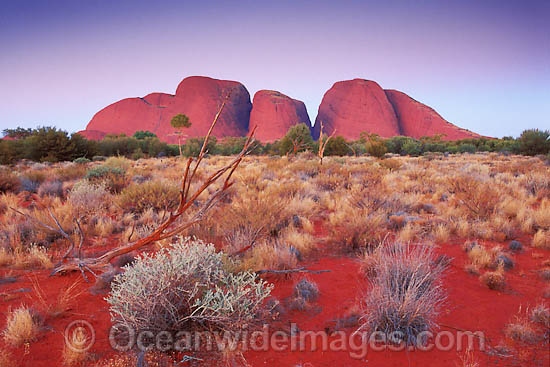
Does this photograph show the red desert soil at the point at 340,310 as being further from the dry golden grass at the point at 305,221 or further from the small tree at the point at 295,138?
the small tree at the point at 295,138

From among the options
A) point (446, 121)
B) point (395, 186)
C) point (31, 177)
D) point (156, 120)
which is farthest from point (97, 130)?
point (446, 121)

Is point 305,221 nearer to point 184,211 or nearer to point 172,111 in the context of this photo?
point 184,211

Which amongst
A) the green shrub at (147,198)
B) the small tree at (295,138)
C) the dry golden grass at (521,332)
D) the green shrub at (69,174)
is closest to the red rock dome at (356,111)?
the small tree at (295,138)

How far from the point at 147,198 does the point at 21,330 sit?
15.8 ft

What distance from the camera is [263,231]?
16.4 feet

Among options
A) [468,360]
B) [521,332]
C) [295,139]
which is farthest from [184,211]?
[295,139]

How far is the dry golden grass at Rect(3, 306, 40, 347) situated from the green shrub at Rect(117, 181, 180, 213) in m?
4.41

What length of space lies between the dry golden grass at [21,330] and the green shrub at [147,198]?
4.41 metres

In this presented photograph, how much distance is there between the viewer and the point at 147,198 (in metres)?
6.85

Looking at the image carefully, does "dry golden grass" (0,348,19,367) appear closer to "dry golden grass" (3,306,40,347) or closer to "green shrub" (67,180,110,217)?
"dry golden grass" (3,306,40,347)

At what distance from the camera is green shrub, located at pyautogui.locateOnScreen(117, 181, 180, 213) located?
679 cm

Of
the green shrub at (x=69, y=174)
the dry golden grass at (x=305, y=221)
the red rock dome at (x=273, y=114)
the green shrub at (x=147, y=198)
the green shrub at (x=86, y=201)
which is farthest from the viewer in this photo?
the red rock dome at (x=273, y=114)

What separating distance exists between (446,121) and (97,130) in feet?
340

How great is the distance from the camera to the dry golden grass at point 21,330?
221 cm
